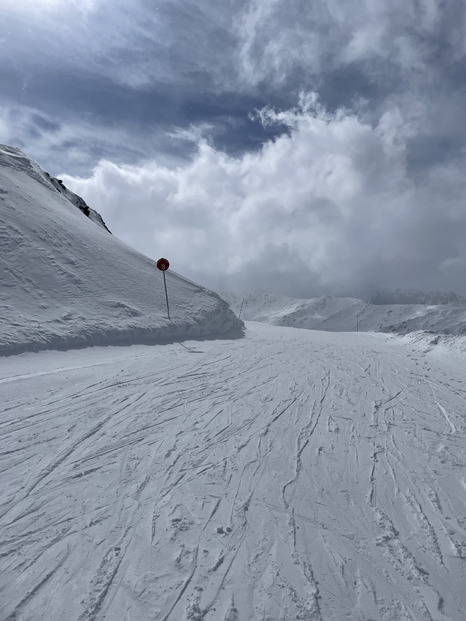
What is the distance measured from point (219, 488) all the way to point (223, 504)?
0.33 metres

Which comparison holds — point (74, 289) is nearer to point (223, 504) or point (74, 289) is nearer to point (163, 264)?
point (163, 264)

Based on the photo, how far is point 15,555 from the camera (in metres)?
3.40

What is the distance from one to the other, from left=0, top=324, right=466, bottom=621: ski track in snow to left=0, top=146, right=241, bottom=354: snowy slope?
325 centimetres

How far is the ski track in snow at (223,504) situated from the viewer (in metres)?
3.14

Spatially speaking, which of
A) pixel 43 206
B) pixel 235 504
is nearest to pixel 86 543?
pixel 235 504

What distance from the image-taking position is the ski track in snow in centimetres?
314

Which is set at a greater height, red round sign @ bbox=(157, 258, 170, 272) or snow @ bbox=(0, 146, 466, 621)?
red round sign @ bbox=(157, 258, 170, 272)

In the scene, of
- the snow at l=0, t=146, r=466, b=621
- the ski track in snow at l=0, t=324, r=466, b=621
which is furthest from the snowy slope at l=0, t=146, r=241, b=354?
the ski track in snow at l=0, t=324, r=466, b=621

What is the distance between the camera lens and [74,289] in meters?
14.3

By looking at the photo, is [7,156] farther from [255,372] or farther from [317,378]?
[317,378]

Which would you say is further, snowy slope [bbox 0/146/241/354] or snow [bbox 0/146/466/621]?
snowy slope [bbox 0/146/241/354]

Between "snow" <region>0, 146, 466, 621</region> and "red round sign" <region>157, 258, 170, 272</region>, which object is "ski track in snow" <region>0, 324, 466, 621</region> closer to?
"snow" <region>0, 146, 466, 621</region>

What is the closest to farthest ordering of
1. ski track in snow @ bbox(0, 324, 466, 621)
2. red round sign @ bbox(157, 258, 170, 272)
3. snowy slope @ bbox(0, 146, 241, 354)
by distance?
ski track in snow @ bbox(0, 324, 466, 621)
snowy slope @ bbox(0, 146, 241, 354)
red round sign @ bbox(157, 258, 170, 272)

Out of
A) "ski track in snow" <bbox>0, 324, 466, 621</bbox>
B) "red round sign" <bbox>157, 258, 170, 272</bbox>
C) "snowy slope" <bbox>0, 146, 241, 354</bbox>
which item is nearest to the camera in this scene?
"ski track in snow" <bbox>0, 324, 466, 621</bbox>
